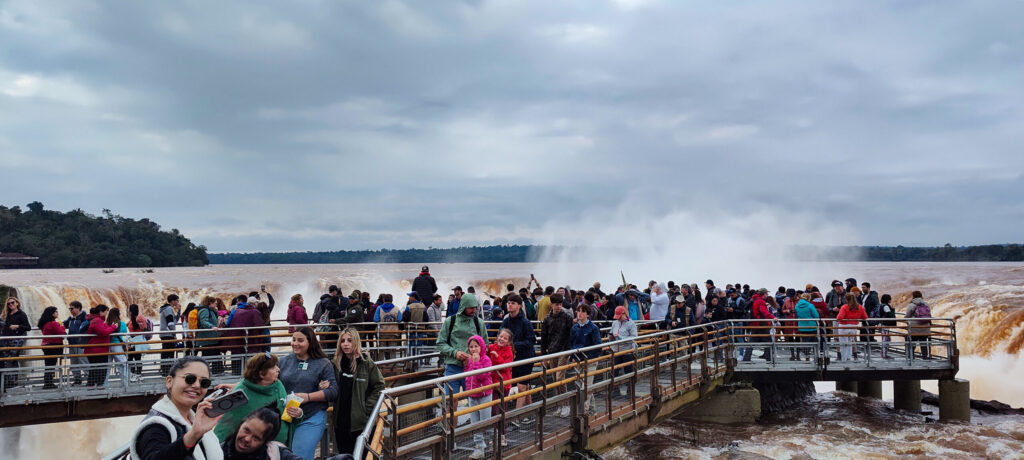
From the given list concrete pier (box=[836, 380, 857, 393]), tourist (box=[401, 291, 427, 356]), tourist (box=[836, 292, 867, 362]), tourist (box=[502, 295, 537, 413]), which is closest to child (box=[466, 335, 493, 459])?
tourist (box=[502, 295, 537, 413])

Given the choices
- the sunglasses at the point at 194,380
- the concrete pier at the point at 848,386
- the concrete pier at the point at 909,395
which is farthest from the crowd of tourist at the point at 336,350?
the concrete pier at the point at 848,386

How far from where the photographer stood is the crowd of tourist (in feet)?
11.2

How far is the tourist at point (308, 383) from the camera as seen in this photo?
5.81m

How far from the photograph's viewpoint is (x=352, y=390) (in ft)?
20.5

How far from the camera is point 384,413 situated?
6.02 metres

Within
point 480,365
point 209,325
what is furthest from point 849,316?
point 209,325

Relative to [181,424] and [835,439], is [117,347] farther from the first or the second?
[835,439]

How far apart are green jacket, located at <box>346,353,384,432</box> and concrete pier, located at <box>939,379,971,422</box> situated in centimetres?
1640

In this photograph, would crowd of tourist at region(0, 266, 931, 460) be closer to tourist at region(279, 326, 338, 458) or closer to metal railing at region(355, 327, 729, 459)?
tourist at region(279, 326, 338, 458)

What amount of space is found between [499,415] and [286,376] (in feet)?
8.54

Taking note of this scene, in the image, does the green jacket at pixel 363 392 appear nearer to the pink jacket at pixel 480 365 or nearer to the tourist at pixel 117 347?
the pink jacket at pixel 480 365

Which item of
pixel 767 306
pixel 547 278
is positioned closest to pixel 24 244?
pixel 547 278

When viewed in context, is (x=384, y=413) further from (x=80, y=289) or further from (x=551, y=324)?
(x=80, y=289)

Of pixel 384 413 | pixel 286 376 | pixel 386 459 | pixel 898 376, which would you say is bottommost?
pixel 898 376
